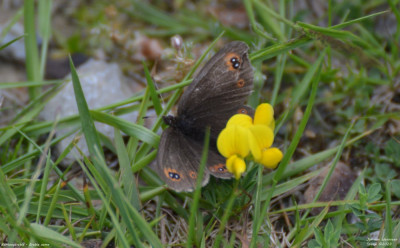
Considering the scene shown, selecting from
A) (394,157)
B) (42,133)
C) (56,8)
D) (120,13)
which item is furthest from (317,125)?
(56,8)

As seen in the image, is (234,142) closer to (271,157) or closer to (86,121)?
(271,157)

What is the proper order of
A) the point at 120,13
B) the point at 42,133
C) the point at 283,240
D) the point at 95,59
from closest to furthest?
the point at 283,240
the point at 42,133
the point at 95,59
the point at 120,13

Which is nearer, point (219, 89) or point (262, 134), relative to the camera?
point (262, 134)

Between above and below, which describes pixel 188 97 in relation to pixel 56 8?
below

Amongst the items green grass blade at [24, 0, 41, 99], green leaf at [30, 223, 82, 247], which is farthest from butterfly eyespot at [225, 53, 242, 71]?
green grass blade at [24, 0, 41, 99]

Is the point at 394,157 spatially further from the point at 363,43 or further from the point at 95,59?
the point at 95,59

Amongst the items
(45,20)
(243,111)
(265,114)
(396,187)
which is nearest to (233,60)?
(243,111)
